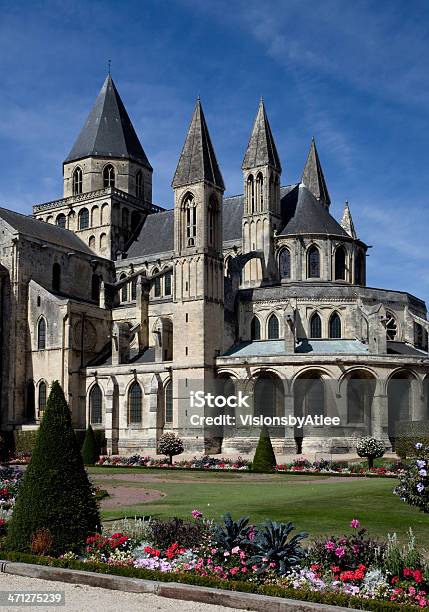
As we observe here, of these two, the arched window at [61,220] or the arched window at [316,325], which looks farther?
the arched window at [61,220]

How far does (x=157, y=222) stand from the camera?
2667 inches

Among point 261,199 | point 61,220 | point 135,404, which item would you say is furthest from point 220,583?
point 61,220

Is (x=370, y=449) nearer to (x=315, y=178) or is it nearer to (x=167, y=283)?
(x=167, y=283)

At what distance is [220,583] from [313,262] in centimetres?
4722

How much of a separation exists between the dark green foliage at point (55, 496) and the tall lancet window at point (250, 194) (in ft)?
150

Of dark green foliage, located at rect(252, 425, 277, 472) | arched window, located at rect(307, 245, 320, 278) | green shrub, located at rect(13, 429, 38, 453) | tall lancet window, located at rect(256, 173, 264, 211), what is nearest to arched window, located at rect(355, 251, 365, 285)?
arched window, located at rect(307, 245, 320, 278)

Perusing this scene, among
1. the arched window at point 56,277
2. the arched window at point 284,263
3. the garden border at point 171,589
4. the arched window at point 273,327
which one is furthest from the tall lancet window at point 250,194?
the garden border at point 171,589

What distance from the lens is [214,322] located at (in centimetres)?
4994

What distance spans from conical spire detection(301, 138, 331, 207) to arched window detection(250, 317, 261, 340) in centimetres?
1835

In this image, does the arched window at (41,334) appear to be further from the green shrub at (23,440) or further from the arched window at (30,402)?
the green shrub at (23,440)

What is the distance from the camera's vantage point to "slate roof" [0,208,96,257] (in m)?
58.4

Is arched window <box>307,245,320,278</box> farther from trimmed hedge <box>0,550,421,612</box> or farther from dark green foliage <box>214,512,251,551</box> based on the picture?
trimmed hedge <box>0,550,421,612</box>

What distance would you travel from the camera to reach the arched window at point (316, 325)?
51062 mm

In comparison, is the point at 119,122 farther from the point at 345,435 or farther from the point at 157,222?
the point at 345,435
